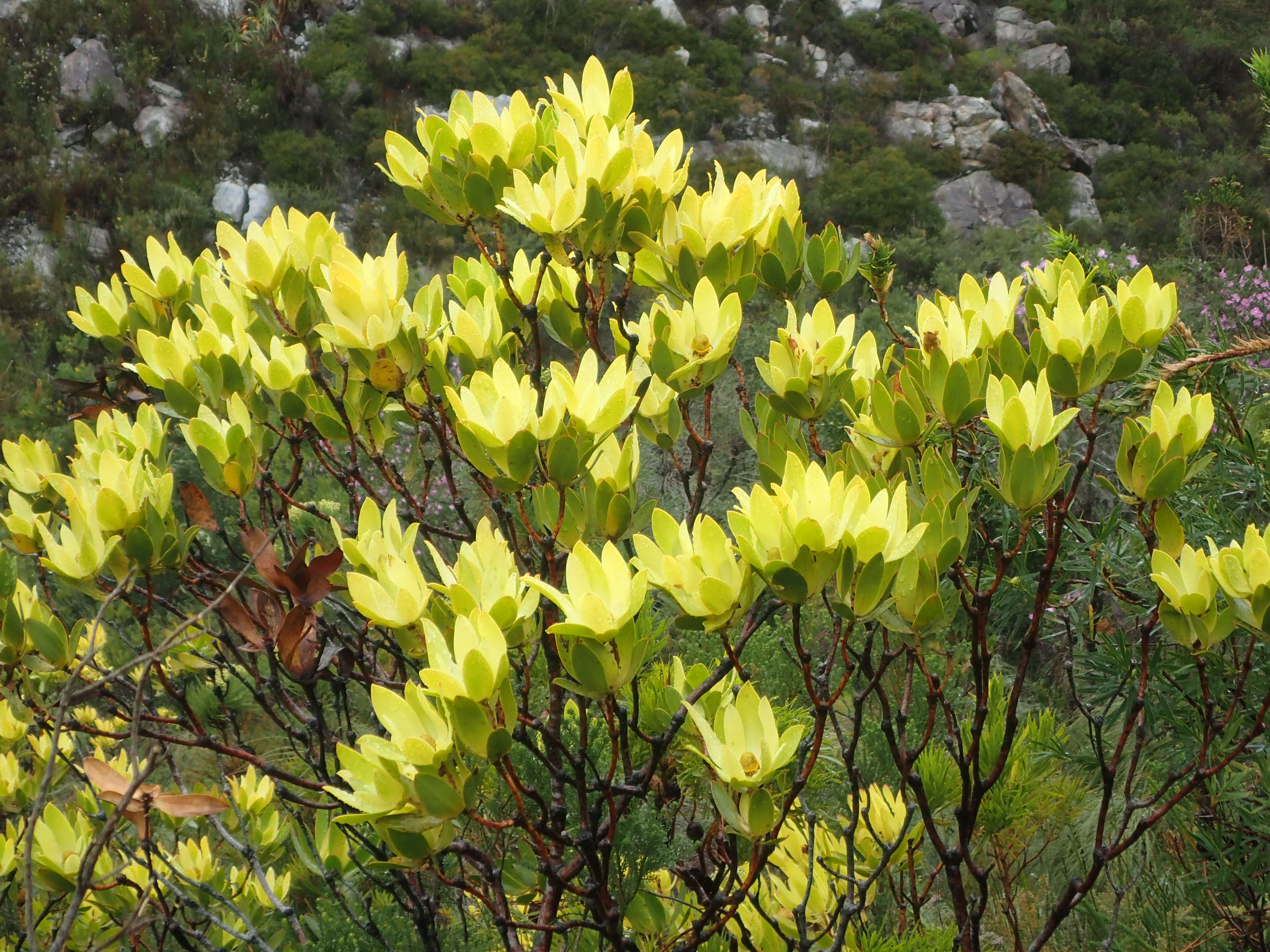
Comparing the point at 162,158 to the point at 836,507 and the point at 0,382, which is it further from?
the point at 836,507

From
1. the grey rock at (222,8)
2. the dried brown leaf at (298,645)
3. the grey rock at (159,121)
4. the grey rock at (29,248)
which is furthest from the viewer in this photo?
the grey rock at (222,8)

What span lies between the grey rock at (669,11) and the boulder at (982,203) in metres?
4.86

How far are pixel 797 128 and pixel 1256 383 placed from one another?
12.5m

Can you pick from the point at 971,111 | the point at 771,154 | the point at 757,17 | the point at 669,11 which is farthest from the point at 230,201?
the point at 971,111

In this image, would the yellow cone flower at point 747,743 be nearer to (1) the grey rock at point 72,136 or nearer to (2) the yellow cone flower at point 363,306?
(2) the yellow cone flower at point 363,306

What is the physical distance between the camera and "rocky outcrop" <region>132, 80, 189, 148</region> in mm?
9477

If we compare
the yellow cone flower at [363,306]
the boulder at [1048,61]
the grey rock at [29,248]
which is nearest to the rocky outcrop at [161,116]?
the grey rock at [29,248]

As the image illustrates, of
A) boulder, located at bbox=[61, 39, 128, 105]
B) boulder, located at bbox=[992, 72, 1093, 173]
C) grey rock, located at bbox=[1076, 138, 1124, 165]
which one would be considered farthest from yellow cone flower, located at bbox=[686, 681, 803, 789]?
grey rock, located at bbox=[1076, 138, 1124, 165]

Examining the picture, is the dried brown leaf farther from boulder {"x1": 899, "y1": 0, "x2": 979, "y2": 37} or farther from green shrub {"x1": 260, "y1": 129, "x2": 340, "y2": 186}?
boulder {"x1": 899, "y1": 0, "x2": 979, "y2": 37}

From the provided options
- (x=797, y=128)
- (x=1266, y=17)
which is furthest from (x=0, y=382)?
(x=1266, y=17)

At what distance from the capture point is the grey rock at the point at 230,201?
8.93 metres

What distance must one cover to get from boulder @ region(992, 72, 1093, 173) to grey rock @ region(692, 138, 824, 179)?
374 cm

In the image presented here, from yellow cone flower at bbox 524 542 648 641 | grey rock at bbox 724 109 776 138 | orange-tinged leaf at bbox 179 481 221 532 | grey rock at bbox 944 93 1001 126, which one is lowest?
grey rock at bbox 944 93 1001 126

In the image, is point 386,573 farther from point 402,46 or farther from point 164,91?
point 402,46
